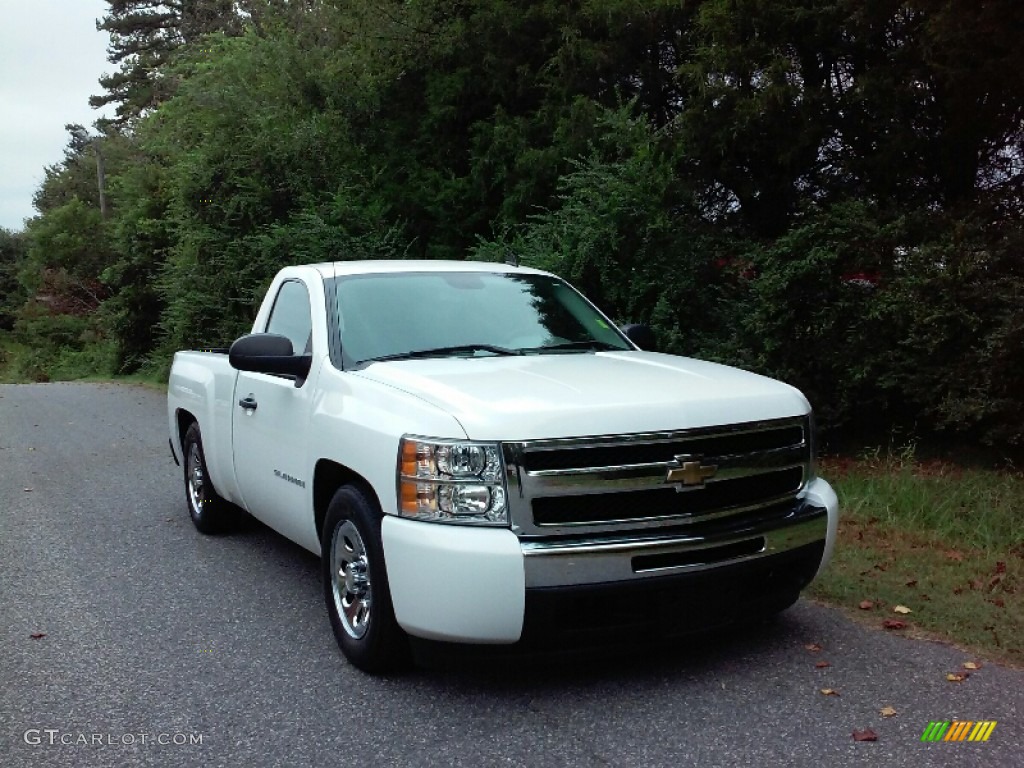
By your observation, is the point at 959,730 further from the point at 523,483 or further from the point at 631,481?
the point at 523,483

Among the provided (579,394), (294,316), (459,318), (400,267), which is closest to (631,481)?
(579,394)

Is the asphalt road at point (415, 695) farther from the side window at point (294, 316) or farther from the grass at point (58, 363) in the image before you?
the grass at point (58, 363)

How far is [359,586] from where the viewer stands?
14.7ft

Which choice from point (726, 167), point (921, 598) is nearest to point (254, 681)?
point (921, 598)

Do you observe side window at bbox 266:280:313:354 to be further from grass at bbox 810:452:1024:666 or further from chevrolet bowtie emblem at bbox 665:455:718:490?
grass at bbox 810:452:1024:666

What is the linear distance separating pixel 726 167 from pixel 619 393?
8306 mm

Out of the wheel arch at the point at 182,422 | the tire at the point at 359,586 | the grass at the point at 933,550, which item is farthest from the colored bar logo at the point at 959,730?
the wheel arch at the point at 182,422

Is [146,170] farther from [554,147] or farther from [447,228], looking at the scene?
[554,147]

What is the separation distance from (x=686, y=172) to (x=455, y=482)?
895cm

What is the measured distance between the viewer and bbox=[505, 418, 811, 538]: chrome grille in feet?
12.7

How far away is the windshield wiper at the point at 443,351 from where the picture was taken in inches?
197

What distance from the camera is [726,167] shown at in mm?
11789

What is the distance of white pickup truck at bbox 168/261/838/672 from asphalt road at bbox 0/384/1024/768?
30 cm

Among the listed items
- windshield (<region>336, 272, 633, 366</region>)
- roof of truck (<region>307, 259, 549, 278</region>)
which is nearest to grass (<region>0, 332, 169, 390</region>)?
roof of truck (<region>307, 259, 549, 278</region>)
